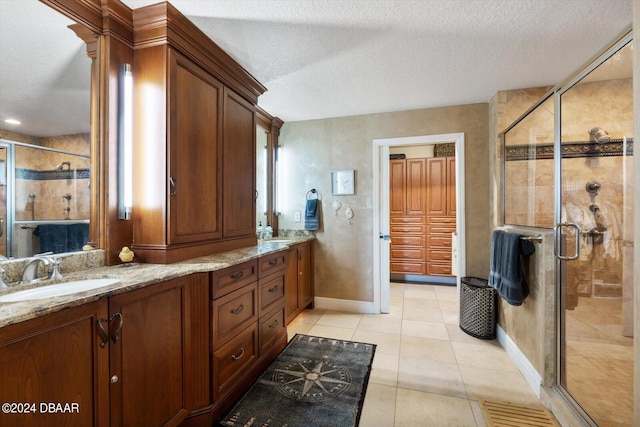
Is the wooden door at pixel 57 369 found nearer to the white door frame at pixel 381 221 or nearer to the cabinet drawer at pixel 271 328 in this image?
the cabinet drawer at pixel 271 328

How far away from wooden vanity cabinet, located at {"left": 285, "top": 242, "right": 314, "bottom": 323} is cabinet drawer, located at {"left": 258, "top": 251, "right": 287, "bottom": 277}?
9.6 inches

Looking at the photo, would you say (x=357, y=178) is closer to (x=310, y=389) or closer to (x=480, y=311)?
(x=480, y=311)

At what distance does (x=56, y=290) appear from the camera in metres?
1.19

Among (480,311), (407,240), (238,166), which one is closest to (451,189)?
(407,240)

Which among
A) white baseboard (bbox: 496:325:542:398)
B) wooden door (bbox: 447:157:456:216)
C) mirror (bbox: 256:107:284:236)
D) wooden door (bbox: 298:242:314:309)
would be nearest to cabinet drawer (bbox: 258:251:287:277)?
wooden door (bbox: 298:242:314:309)

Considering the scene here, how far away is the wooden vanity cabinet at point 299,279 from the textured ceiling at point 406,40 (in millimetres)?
1694

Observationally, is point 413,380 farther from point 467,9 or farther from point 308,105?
point 308,105

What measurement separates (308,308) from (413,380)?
1665 millimetres

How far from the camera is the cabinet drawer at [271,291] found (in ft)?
6.88

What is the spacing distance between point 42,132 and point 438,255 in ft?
15.4

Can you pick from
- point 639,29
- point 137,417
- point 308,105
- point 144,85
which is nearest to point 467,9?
point 639,29

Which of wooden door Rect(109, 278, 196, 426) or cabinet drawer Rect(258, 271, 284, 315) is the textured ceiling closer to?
wooden door Rect(109, 278, 196, 426)

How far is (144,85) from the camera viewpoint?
165cm

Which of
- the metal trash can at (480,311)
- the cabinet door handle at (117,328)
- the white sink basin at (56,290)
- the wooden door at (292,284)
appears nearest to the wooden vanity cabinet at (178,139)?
the white sink basin at (56,290)
